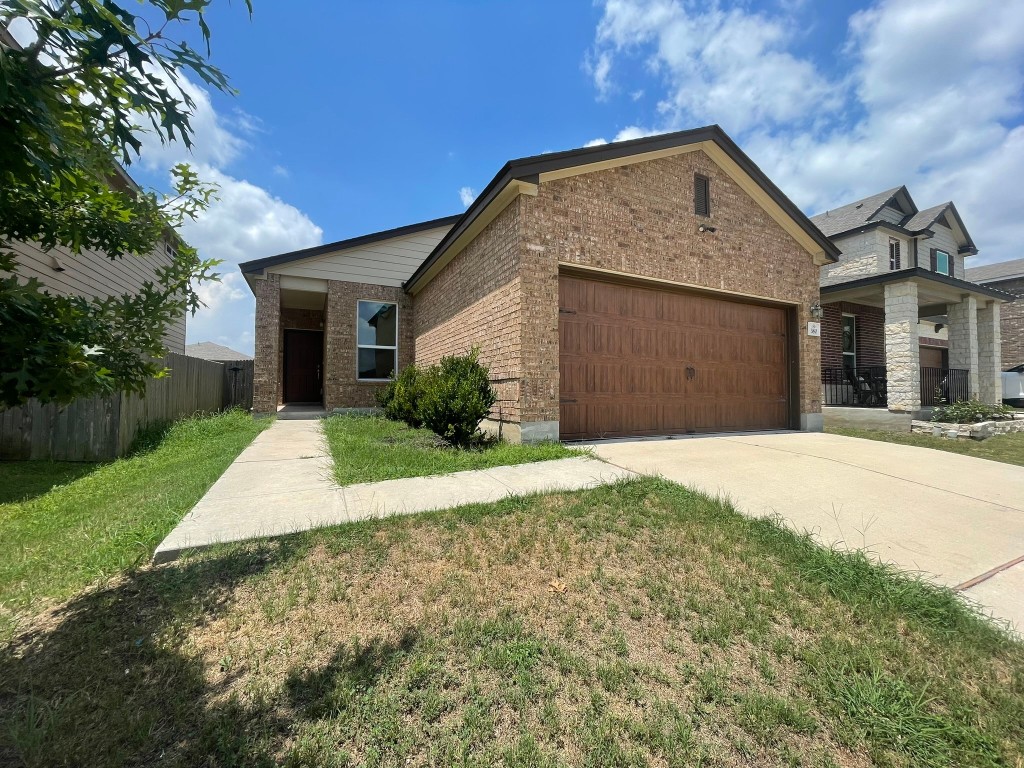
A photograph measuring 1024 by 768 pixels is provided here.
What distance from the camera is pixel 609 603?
7.73 feet

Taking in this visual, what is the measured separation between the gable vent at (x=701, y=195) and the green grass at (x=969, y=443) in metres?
5.41

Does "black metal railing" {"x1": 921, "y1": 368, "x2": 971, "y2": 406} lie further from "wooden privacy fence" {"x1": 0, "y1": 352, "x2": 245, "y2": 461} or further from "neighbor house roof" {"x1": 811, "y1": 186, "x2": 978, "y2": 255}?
"wooden privacy fence" {"x1": 0, "y1": 352, "x2": 245, "y2": 461}

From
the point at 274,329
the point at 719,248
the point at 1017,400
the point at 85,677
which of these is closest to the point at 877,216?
the point at 1017,400

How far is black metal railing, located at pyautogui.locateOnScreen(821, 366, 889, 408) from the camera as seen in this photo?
11031 mm

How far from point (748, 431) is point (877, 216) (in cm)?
1203

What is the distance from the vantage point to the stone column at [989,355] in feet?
38.3

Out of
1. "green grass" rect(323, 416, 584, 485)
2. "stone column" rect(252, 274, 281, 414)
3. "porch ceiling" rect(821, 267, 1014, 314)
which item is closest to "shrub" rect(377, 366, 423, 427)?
"green grass" rect(323, 416, 584, 485)

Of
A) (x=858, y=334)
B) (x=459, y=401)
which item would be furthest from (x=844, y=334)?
(x=459, y=401)

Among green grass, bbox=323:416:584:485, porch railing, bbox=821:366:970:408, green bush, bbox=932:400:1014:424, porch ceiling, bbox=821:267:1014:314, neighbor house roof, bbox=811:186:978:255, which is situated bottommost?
green grass, bbox=323:416:584:485

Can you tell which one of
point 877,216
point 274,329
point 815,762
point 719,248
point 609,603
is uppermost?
point 877,216

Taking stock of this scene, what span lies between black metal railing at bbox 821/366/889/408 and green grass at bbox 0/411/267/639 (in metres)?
13.3

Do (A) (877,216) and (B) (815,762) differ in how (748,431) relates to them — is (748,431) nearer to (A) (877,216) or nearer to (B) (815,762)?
(B) (815,762)

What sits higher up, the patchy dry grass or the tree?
the tree

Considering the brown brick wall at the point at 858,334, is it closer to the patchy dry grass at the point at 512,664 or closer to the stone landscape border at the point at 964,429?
the stone landscape border at the point at 964,429
